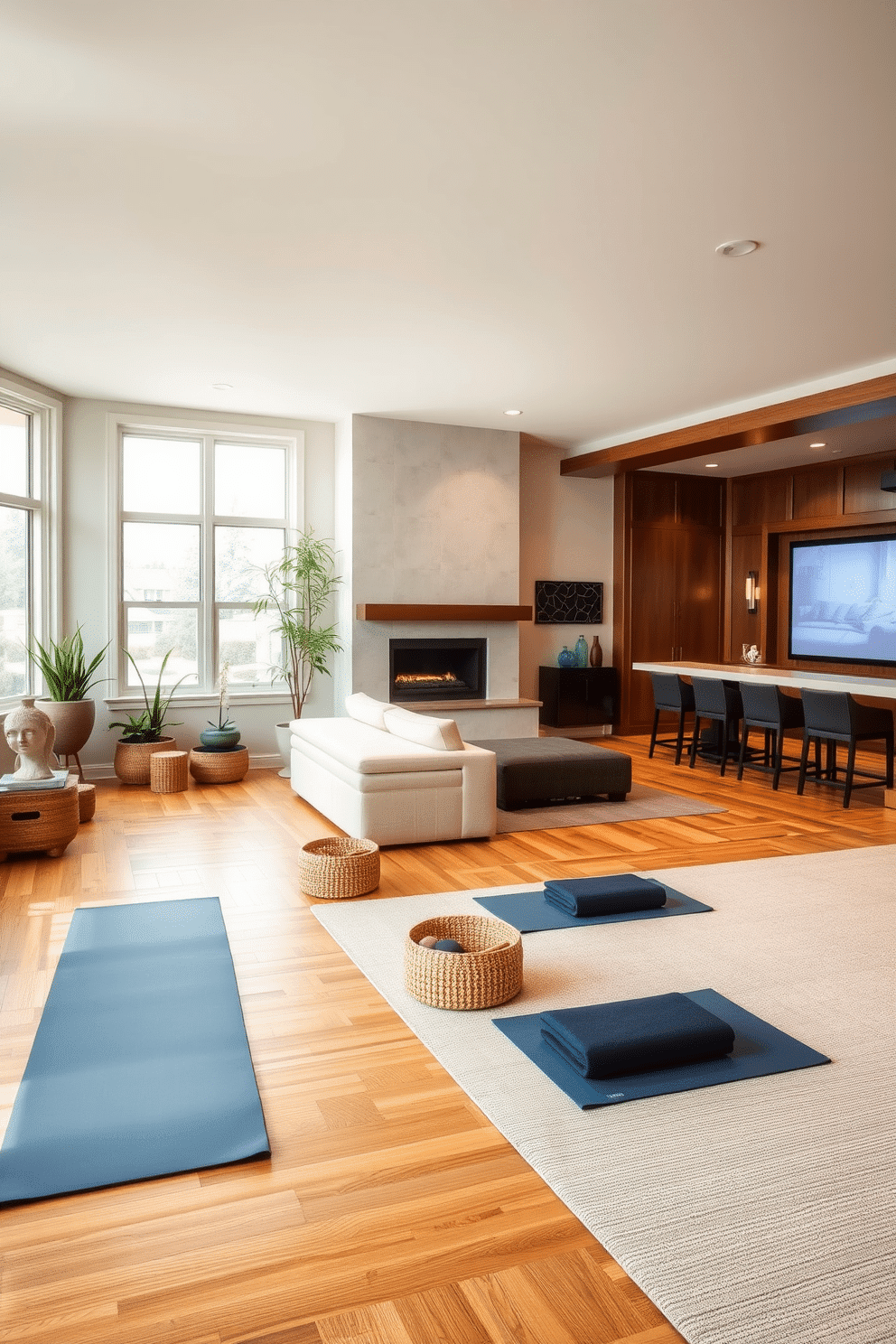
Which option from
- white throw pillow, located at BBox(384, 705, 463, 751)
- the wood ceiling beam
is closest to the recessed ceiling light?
the wood ceiling beam

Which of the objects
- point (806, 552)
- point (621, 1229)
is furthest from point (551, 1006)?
point (806, 552)

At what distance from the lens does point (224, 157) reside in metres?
3.09

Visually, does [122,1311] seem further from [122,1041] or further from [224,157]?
A: [224,157]

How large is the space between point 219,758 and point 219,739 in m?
0.14

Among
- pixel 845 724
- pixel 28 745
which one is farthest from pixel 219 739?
pixel 845 724

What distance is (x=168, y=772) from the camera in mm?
6160

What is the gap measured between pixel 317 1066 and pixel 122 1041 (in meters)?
0.56

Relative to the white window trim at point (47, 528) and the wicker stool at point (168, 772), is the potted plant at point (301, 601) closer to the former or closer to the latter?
the wicker stool at point (168, 772)

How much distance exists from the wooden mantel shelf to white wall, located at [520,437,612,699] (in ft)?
3.18

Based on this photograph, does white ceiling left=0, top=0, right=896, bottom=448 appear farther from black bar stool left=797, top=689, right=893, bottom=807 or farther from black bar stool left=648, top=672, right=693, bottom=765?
black bar stool left=648, top=672, right=693, bottom=765

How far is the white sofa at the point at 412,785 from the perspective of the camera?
4.53 metres

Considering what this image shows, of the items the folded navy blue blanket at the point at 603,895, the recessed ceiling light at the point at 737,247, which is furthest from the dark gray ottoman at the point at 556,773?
the recessed ceiling light at the point at 737,247

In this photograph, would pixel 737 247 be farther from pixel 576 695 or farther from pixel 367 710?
pixel 576 695

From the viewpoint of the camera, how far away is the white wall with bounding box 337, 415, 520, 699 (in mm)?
7180
